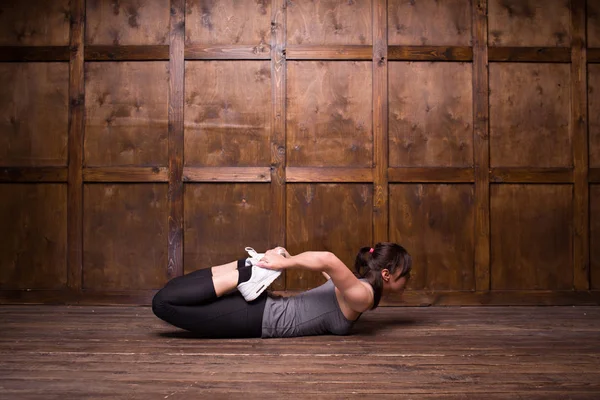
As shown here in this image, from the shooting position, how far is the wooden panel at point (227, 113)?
4.00 metres

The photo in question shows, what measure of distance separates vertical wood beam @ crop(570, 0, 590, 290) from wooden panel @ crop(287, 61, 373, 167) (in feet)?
5.41

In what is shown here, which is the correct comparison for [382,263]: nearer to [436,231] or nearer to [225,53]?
[436,231]

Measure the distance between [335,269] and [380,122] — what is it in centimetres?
181

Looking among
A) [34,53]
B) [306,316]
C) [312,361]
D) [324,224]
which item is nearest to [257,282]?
[306,316]

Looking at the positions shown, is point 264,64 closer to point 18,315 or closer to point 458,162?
point 458,162

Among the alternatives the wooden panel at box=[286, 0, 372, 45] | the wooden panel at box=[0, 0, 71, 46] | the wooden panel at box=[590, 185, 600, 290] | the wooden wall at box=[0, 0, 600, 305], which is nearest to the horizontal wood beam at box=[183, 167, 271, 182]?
the wooden wall at box=[0, 0, 600, 305]

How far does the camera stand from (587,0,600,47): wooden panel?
4.06 meters

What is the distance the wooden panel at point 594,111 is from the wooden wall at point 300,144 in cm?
1

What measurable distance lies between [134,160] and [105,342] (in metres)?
1.68

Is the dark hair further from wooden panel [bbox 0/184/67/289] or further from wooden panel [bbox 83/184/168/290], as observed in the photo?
wooden panel [bbox 0/184/67/289]

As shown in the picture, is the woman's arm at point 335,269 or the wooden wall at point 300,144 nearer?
the woman's arm at point 335,269

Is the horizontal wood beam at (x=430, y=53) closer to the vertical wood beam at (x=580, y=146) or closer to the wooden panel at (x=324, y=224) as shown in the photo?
the vertical wood beam at (x=580, y=146)

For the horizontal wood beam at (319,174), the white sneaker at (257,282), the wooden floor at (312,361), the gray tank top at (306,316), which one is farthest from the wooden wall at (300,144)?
the white sneaker at (257,282)

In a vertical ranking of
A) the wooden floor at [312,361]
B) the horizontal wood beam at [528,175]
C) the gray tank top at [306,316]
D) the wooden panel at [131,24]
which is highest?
the wooden panel at [131,24]
